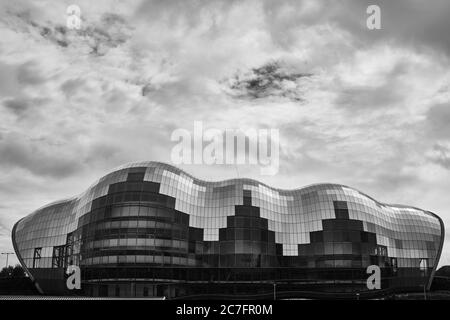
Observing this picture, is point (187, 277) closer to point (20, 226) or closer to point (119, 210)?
point (119, 210)

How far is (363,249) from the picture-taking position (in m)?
93.6

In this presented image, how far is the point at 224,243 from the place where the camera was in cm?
9169

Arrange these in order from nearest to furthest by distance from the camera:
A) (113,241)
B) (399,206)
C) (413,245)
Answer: (113,241) → (413,245) → (399,206)

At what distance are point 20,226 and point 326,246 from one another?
76.8 metres

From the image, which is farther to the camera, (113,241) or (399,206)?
(399,206)

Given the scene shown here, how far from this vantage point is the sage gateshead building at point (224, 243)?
8775cm

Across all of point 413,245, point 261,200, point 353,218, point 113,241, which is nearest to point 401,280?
point 413,245

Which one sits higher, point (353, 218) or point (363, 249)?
point (353, 218)

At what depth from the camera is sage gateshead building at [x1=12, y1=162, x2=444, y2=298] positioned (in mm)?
87750

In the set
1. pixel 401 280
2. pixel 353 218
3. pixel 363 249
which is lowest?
pixel 401 280
